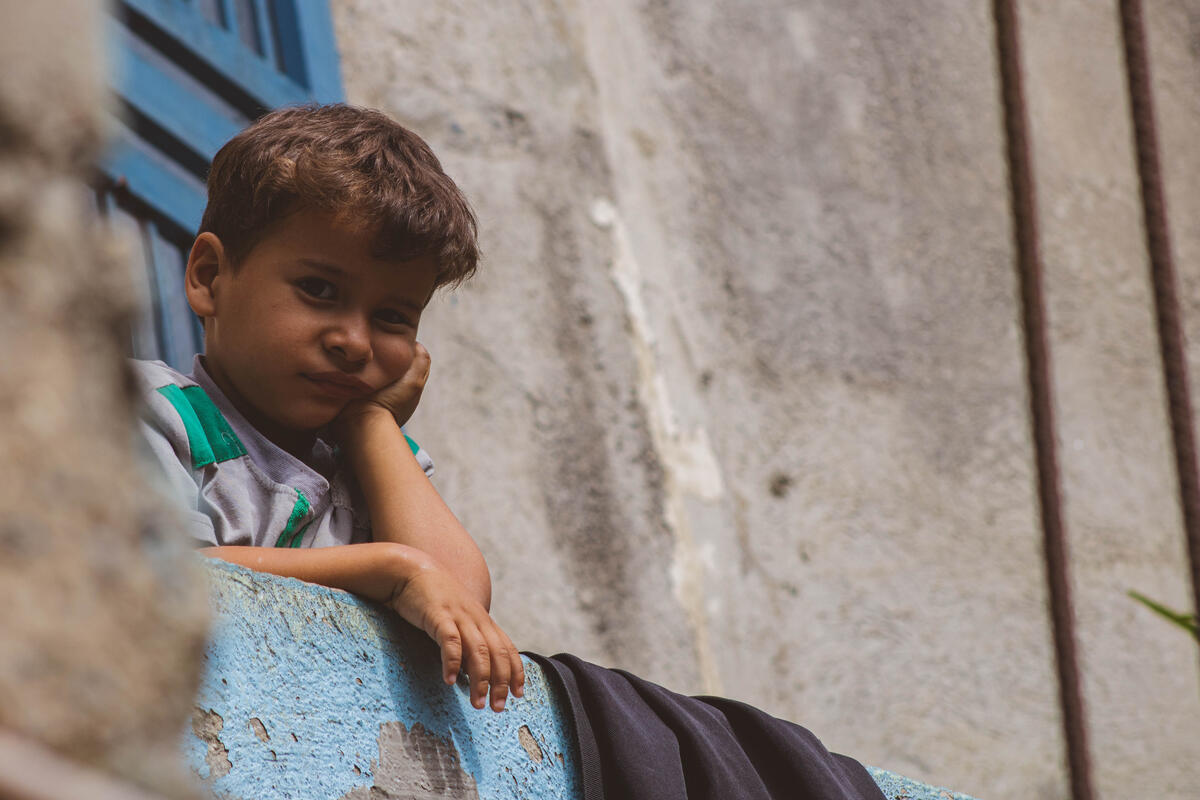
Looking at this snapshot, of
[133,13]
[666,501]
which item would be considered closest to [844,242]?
[666,501]

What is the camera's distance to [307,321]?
1.50 meters

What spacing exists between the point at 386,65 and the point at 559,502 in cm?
98

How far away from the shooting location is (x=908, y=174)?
13.2 feet

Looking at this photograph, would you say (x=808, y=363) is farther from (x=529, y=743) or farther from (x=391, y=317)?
(x=529, y=743)

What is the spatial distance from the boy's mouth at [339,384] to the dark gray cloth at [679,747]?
376mm

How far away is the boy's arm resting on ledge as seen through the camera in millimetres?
1217

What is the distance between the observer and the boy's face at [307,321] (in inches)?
59.5

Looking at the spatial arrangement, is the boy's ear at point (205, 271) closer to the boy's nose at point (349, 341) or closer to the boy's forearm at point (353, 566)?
the boy's nose at point (349, 341)

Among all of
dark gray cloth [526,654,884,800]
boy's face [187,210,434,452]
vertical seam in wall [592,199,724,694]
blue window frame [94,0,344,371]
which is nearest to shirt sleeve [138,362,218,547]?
boy's face [187,210,434,452]

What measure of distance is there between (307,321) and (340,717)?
19.2 inches

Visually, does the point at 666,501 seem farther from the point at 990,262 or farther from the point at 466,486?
the point at 990,262

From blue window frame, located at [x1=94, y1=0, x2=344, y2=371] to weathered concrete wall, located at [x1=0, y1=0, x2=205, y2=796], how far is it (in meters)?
1.74

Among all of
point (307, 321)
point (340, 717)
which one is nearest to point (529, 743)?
point (340, 717)

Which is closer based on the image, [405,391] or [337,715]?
[337,715]
